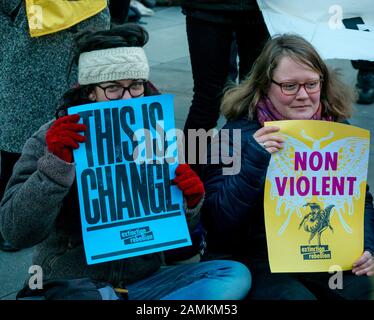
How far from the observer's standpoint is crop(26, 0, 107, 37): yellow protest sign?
3.30 meters

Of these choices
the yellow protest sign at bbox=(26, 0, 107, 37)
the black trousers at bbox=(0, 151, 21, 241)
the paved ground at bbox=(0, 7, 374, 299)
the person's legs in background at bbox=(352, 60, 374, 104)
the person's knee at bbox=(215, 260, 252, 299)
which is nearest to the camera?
the person's knee at bbox=(215, 260, 252, 299)

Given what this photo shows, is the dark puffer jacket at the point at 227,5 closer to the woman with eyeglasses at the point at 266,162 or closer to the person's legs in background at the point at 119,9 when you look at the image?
the woman with eyeglasses at the point at 266,162

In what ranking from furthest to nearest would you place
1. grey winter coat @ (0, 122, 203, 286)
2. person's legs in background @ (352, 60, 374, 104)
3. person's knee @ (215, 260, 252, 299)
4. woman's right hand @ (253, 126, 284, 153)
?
person's legs in background @ (352, 60, 374, 104) < woman's right hand @ (253, 126, 284, 153) < person's knee @ (215, 260, 252, 299) < grey winter coat @ (0, 122, 203, 286)

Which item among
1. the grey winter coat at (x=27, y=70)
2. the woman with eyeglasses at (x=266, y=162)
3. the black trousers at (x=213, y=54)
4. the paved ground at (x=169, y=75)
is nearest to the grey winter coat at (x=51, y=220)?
the woman with eyeglasses at (x=266, y=162)

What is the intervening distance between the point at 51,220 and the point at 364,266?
1038 millimetres

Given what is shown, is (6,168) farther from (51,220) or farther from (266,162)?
(266,162)

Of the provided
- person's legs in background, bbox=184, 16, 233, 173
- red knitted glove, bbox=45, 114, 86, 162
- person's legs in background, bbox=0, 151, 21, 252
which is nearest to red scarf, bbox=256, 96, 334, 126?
red knitted glove, bbox=45, 114, 86, 162

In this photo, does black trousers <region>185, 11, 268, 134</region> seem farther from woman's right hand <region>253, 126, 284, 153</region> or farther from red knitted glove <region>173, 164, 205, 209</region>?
red knitted glove <region>173, 164, 205, 209</region>

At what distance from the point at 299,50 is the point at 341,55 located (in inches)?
19.6

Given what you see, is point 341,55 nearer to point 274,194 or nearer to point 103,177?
point 274,194

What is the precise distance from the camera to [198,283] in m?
2.38

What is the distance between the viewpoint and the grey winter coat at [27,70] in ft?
11.1

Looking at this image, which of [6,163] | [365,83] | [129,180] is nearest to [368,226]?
[129,180]

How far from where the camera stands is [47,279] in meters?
2.39
